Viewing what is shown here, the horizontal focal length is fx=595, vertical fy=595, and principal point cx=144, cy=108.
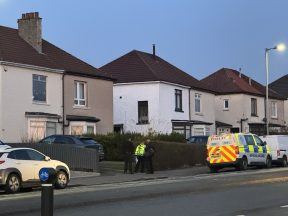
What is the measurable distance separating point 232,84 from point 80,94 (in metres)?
25.8

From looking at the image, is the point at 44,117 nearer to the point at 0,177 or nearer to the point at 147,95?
the point at 147,95

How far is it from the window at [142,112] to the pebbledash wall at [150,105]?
0.84 feet

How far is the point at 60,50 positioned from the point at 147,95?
9.24m

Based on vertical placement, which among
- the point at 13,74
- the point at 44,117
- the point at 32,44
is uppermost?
the point at 32,44

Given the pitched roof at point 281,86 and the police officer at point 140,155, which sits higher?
the pitched roof at point 281,86

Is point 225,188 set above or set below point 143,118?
below

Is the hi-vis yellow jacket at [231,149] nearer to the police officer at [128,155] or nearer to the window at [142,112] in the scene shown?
the police officer at [128,155]

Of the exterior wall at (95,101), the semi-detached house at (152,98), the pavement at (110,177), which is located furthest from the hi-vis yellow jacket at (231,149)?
the semi-detached house at (152,98)

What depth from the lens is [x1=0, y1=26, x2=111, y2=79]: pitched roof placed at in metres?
36.3

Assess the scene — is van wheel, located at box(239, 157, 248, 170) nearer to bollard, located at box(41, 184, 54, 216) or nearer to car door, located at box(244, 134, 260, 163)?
car door, located at box(244, 134, 260, 163)

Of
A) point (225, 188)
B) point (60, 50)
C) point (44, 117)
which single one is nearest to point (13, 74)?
point (44, 117)

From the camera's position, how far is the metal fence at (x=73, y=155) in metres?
28.9

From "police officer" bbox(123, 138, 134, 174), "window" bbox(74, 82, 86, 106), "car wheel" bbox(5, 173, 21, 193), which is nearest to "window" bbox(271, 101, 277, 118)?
"window" bbox(74, 82, 86, 106)

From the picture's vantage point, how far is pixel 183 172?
103 ft
